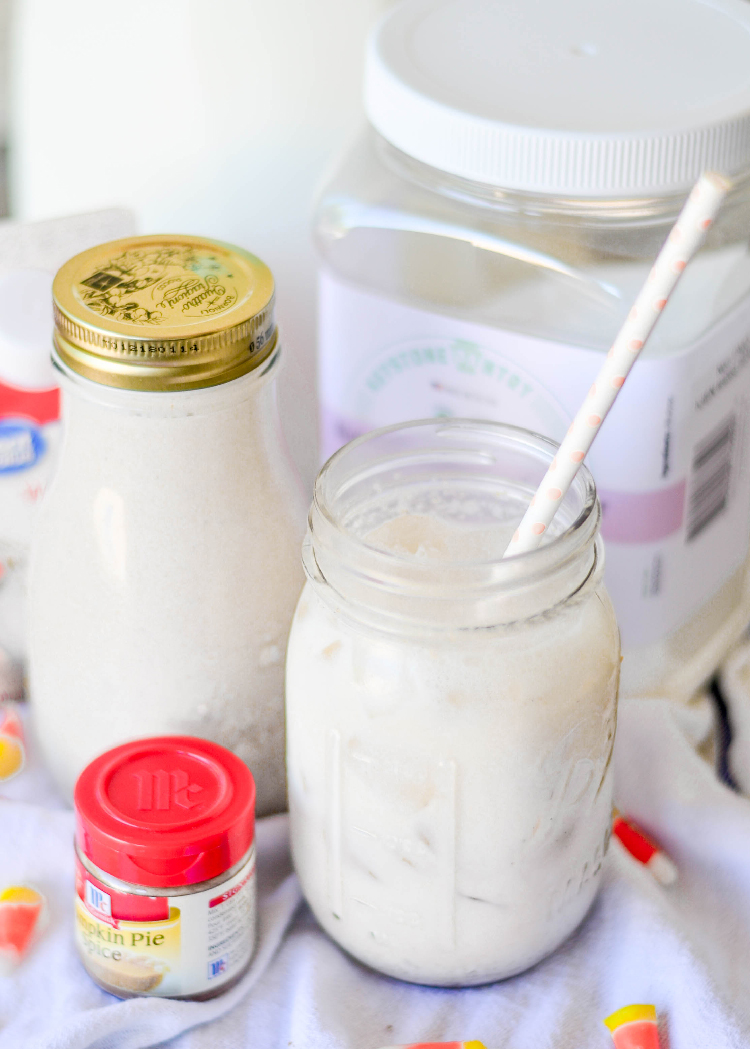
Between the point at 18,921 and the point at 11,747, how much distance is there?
0.13 m

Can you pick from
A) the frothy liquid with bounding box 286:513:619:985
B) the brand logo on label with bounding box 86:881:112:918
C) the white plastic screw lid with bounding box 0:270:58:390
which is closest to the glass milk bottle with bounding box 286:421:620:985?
the frothy liquid with bounding box 286:513:619:985

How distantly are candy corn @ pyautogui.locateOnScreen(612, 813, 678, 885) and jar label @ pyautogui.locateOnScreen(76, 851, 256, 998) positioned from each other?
0.22 meters

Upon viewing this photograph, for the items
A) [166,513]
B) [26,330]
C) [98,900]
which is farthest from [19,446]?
[98,900]

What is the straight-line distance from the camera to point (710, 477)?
2.67 ft

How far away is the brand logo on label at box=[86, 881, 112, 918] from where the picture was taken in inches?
25.0

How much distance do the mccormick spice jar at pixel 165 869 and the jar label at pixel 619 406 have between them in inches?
10.1

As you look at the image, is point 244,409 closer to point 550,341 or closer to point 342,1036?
point 550,341

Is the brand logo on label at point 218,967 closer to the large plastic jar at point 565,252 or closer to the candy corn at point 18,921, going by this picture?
the candy corn at point 18,921

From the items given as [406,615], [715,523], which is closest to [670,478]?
[715,523]

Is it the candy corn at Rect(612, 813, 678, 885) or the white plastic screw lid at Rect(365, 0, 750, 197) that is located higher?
the white plastic screw lid at Rect(365, 0, 750, 197)

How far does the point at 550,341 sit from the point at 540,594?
0.61 ft

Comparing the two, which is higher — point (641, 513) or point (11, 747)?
point (641, 513)

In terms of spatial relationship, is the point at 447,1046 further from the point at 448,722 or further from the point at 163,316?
the point at 163,316

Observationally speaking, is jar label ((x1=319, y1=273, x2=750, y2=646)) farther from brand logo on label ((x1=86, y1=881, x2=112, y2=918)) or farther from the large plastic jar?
brand logo on label ((x1=86, y1=881, x2=112, y2=918))
